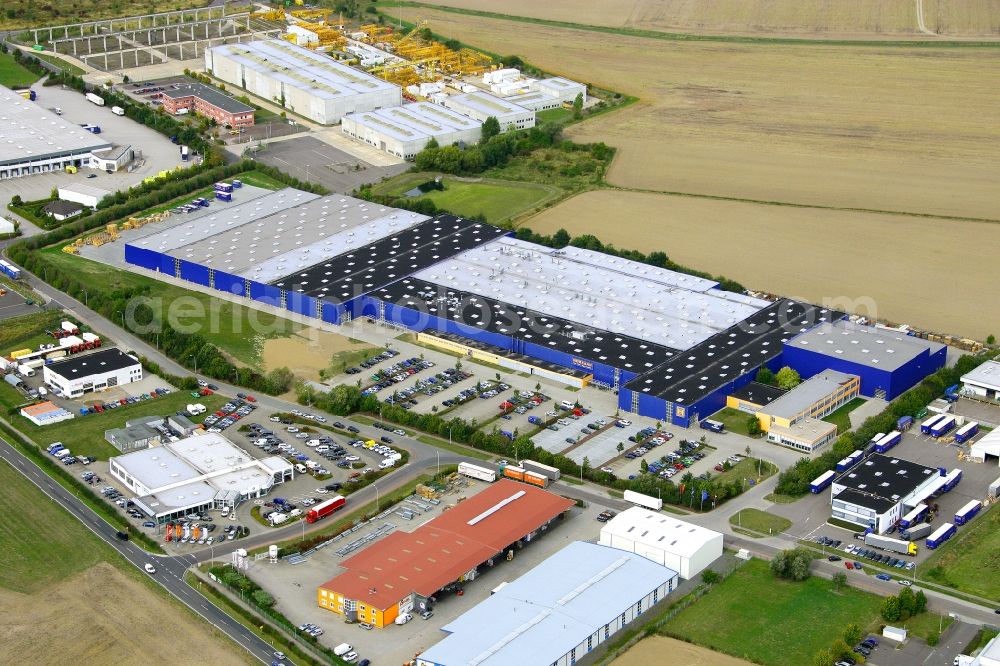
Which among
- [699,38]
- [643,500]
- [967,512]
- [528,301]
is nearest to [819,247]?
[528,301]

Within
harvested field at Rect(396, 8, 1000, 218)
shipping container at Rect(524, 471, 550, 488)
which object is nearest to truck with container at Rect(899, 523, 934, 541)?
shipping container at Rect(524, 471, 550, 488)

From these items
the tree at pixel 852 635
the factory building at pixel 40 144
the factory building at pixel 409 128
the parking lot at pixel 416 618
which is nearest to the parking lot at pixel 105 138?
the factory building at pixel 40 144

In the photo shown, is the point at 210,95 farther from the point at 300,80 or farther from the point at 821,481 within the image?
the point at 821,481

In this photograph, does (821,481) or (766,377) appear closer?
(821,481)

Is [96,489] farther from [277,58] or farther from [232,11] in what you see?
[232,11]

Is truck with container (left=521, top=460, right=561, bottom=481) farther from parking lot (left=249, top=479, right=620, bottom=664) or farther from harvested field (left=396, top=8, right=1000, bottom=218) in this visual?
harvested field (left=396, top=8, right=1000, bottom=218)

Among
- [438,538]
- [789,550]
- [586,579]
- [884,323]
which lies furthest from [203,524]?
[884,323]
